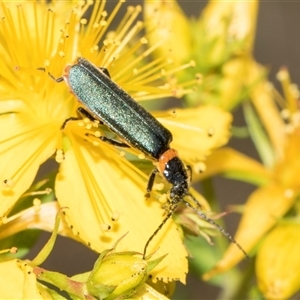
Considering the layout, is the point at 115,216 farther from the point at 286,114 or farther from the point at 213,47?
the point at 286,114

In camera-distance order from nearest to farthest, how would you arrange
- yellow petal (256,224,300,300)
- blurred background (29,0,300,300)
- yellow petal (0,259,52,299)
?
1. yellow petal (0,259,52,299)
2. yellow petal (256,224,300,300)
3. blurred background (29,0,300,300)

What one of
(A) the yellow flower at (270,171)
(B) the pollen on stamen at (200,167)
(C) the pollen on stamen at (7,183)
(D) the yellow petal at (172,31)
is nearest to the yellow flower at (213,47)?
(D) the yellow petal at (172,31)

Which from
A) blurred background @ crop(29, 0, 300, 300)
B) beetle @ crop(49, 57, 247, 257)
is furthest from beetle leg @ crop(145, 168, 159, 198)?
blurred background @ crop(29, 0, 300, 300)

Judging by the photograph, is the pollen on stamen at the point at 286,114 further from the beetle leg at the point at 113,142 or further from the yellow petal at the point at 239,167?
the beetle leg at the point at 113,142

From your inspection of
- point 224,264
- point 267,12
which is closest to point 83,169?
point 224,264

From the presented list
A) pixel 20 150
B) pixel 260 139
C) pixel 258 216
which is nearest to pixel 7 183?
pixel 20 150

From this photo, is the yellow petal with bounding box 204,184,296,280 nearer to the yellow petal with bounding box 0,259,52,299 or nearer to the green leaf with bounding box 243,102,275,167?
the green leaf with bounding box 243,102,275,167

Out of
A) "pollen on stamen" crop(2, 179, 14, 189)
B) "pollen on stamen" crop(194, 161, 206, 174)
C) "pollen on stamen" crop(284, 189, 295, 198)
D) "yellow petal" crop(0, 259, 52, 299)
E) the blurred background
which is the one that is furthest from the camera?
the blurred background

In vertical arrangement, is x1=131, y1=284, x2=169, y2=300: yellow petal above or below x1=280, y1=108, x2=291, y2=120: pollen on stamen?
above
